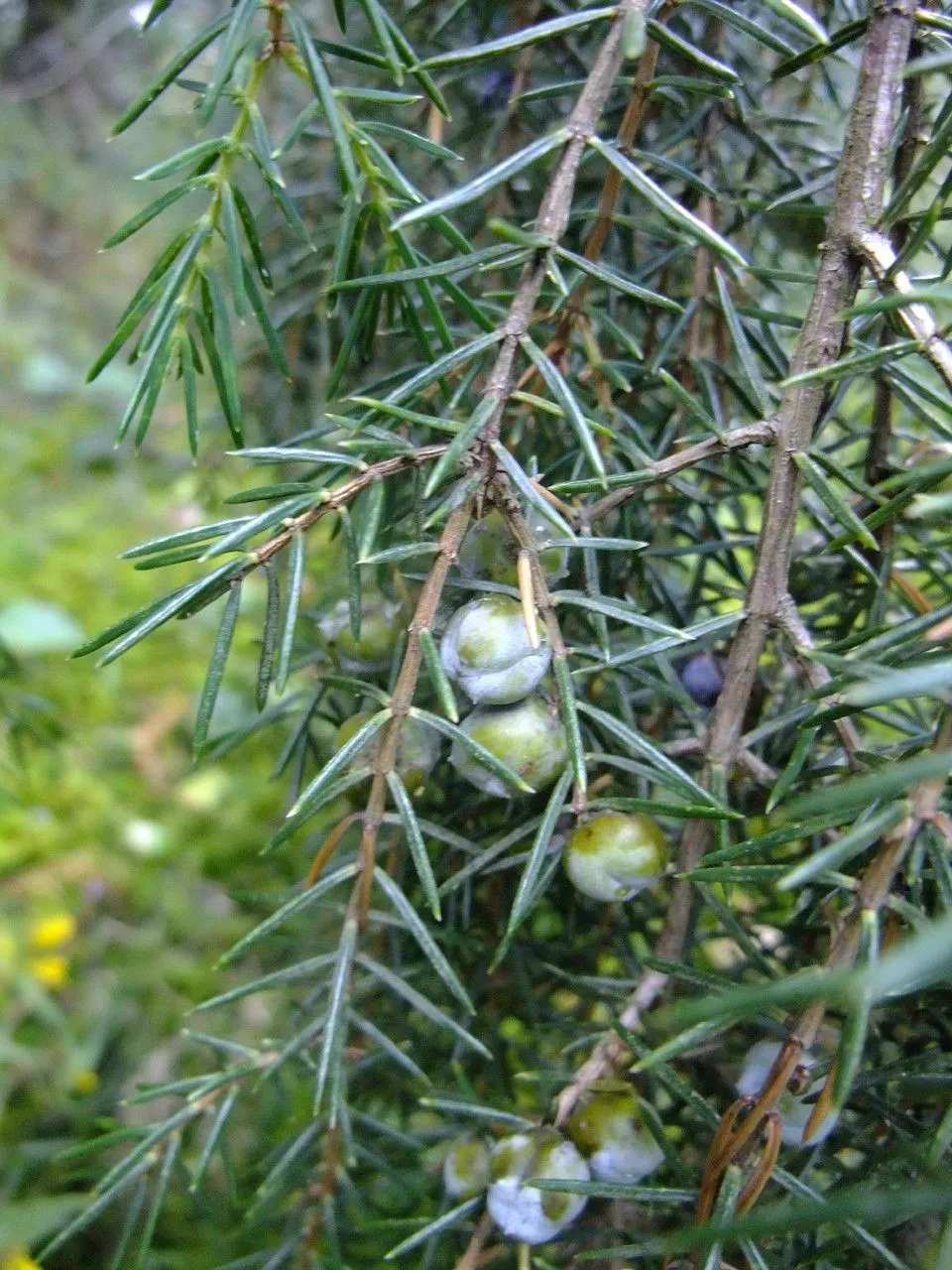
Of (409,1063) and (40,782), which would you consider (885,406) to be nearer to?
(409,1063)

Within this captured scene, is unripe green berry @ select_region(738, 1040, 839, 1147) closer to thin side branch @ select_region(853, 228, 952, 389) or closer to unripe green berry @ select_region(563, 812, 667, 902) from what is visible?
Result: unripe green berry @ select_region(563, 812, 667, 902)

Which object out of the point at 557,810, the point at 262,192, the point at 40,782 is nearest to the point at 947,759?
the point at 557,810

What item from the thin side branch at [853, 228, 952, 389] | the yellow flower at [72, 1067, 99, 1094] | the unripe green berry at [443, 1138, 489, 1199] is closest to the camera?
the thin side branch at [853, 228, 952, 389]

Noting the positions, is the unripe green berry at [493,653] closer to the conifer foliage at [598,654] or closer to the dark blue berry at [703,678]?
the conifer foliage at [598,654]

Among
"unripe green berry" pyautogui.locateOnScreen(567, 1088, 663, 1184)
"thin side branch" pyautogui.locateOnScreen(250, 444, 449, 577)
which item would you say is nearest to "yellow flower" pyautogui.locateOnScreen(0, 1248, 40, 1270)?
"unripe green berry" pyautogui.locateOnScreen(567, 1088, 663, 1184)

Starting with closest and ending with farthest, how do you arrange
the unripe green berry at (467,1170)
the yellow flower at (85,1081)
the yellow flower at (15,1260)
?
1. the unripe green berry at (467,1170)
2. the yellow flower at (15,1260)
3. the yellow flower at (85,1081)

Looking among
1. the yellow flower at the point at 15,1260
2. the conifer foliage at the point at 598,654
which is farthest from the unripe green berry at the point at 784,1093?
the yellow flower at the point at 15,1260

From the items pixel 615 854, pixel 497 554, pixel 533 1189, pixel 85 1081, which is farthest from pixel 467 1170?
pixel 85 1081

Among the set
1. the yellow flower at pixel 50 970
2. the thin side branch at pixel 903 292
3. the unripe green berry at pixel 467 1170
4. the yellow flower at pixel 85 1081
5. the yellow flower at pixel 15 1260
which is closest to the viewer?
the thin side branch at pixel 903 292
